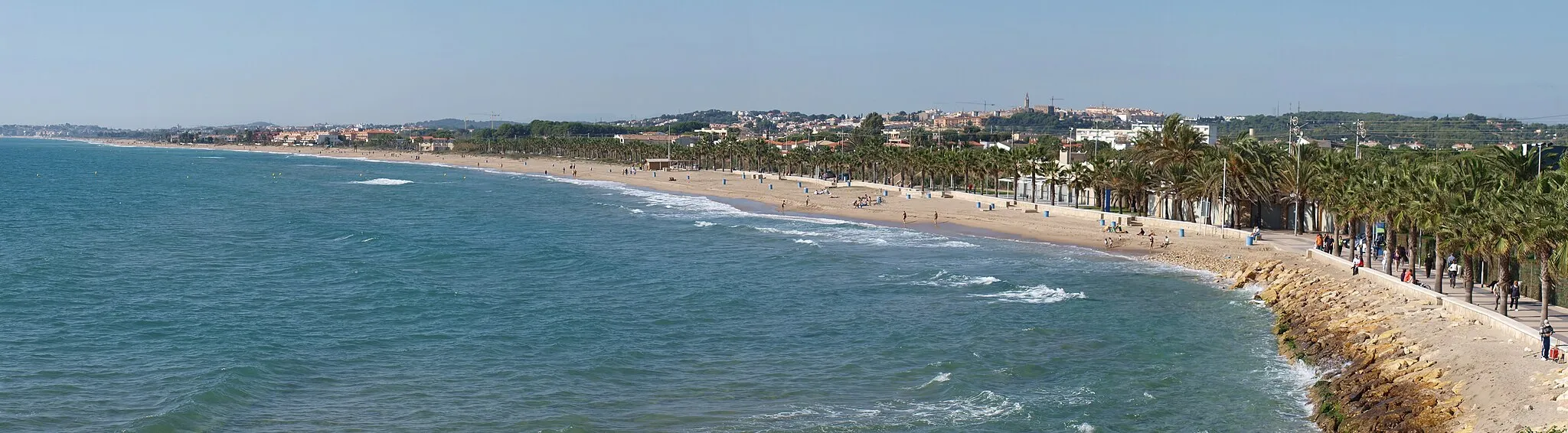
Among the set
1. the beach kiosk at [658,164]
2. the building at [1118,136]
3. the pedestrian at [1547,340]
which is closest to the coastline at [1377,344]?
the pedestrian at [1547,340]

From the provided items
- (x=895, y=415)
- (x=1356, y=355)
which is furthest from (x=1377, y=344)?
(x=895, y=415)

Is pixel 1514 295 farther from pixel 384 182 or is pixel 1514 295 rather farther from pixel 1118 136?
pixel 384 182

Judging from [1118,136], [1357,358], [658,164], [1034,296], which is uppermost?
[1118,136]

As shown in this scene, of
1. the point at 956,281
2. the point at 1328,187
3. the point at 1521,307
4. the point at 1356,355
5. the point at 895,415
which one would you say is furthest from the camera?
the point at 1328,187

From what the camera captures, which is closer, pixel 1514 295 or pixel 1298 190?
pixel 1514 295

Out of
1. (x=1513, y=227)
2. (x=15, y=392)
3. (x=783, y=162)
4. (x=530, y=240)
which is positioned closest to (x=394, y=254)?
(x=530, y=240)
